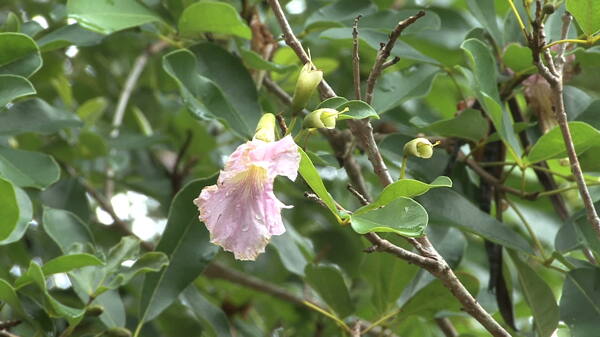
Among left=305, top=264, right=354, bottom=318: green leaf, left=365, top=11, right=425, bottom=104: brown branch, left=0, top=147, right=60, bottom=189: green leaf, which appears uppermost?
left=365, top=11, right=425, bottom=104: brown branch

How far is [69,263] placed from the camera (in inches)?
41.4

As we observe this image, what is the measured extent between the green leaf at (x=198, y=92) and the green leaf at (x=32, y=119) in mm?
247

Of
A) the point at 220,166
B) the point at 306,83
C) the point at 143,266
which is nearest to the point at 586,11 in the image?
the point at 306,83

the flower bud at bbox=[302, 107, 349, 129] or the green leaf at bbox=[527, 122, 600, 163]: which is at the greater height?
the flower bud at bbox=[302, 107, 349, 129]

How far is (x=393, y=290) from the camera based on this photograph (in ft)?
4.19

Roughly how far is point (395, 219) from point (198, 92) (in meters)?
0.41

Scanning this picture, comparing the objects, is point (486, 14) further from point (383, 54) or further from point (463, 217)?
point (383, 54)

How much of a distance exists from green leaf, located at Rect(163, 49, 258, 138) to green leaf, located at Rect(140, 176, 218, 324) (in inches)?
5.0

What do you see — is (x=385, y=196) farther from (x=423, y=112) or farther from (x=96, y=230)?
(x=96, y=230)

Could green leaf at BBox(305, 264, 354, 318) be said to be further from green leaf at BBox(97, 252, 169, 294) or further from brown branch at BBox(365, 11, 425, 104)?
brown branch at BBox(365, 11, 425, 104)

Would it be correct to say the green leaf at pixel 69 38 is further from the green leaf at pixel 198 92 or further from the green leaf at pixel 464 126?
the green leaf at pixel 464 126

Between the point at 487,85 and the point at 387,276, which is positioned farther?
the point at 387,276

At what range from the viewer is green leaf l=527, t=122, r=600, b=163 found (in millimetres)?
1039

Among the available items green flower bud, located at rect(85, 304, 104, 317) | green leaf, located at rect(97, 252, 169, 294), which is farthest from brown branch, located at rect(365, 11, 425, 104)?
green flower bud, located at rect(85, 304, 104, 317)
